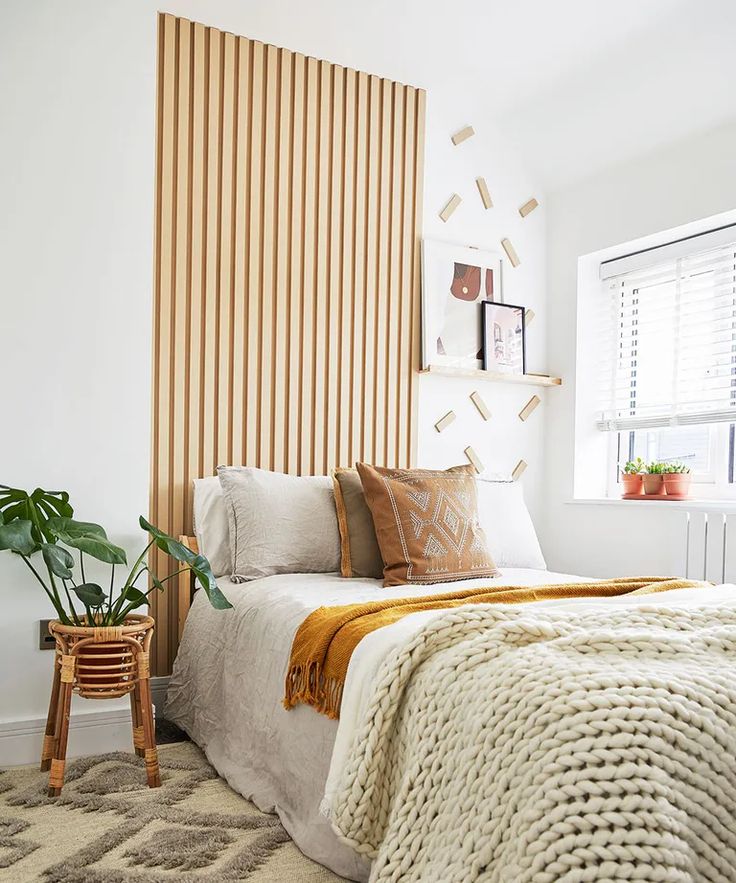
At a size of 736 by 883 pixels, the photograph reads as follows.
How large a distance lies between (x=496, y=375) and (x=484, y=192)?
85 centimetres

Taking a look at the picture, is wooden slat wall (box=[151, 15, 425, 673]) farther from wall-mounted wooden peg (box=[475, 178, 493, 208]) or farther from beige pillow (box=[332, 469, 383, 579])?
beige pillow (box=[332, 469, 383, 579])

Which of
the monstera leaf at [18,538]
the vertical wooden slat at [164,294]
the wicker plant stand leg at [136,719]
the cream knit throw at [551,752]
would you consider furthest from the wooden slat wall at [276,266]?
the cream knit throw at [551,752]

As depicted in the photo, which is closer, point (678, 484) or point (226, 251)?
point (226, 251)

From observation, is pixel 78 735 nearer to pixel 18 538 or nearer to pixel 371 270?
pixel 18 538

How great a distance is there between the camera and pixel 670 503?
10.8ft

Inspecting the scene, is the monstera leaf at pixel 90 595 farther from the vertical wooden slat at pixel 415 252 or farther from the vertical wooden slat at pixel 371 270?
the vertical wooden slat at pixel 415 252

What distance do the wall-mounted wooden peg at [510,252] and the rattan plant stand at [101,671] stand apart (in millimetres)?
2431

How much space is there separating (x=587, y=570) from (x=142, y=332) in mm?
2191

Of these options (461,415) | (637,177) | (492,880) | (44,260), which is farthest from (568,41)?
(492,880)

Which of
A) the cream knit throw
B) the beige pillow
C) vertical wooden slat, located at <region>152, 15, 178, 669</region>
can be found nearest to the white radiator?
the beige pillow

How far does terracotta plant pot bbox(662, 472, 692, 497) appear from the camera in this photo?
11.1ft

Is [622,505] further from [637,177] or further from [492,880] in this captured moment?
[492,880]

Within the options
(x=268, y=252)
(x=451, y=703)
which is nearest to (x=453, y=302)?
(x=268, y=252)

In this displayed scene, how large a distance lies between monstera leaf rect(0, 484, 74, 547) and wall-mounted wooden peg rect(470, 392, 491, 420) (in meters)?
1.89
